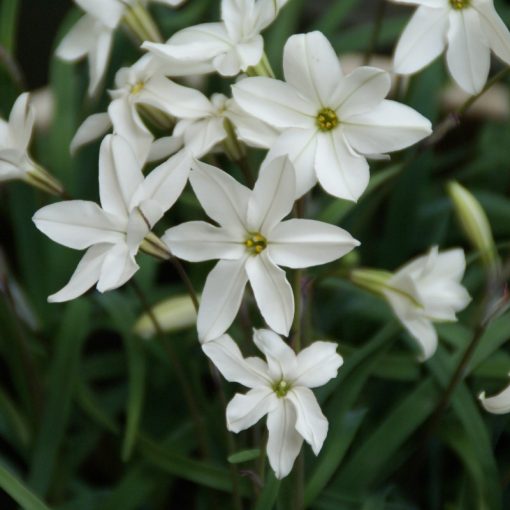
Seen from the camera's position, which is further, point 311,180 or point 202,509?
point 202,509

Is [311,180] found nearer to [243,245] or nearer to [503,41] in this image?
[243,245]

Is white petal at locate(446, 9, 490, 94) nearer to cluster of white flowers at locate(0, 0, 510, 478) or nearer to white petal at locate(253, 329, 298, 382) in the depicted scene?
cluster of white flowers at locate(0, 0, 510, 478)

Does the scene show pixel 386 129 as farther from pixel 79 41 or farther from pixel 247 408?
pixel 79 41

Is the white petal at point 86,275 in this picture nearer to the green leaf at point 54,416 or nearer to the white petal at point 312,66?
the white petal at point 312,66

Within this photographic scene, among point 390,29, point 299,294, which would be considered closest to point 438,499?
point 299,294

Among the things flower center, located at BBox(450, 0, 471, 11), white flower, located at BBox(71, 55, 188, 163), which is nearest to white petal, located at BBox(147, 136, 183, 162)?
white flower, located at BBox(71, 55, 188, 163)

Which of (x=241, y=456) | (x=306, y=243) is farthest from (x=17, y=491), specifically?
(x=306, y=243)

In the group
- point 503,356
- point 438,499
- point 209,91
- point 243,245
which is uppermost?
point 243,245
